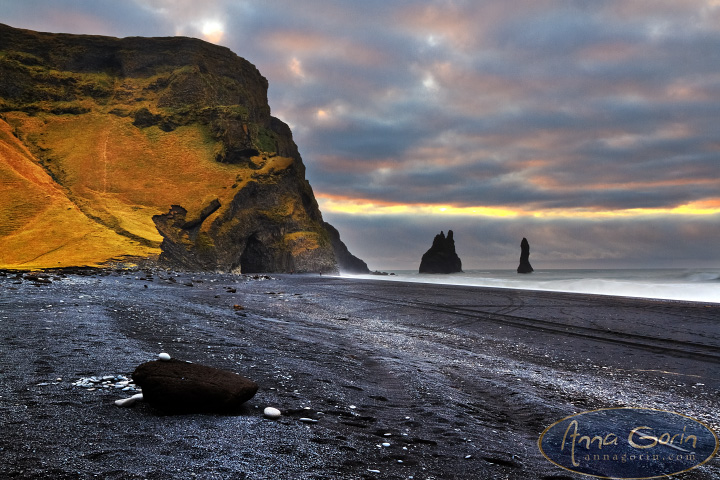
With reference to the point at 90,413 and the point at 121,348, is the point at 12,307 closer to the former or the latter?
the point at 121,348

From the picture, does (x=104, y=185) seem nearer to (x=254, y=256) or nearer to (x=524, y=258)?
(x=254, y=256)

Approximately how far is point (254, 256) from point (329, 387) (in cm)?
5468

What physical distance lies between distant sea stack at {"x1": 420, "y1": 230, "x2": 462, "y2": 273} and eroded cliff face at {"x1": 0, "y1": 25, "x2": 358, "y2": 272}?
71.7 m

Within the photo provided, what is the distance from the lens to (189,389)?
155 inches

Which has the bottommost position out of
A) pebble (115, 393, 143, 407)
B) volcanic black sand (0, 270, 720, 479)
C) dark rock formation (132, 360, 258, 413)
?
volcanic black sand (0, 270, 720, 479)

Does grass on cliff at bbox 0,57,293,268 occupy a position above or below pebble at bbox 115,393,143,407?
above

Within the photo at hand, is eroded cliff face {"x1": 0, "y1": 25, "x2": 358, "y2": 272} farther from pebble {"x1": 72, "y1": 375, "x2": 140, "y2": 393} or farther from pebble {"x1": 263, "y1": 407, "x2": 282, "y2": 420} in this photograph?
pebble {"x1": 263, "y1": 407, "x2": 282, "y2": 420}

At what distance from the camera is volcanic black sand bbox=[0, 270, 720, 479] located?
321 centimetres

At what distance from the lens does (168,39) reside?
7162 centimetres

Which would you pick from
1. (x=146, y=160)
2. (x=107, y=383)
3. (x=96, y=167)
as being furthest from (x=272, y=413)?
(x=146, y=160)

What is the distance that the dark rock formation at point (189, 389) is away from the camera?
3902 millimetres
